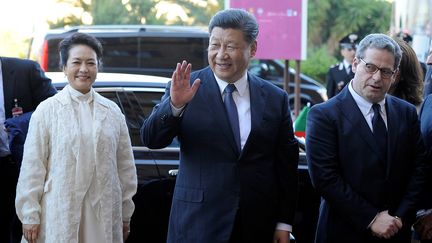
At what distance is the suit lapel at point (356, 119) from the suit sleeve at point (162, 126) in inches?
39.1

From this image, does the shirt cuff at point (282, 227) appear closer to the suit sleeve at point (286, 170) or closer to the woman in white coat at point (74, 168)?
the suit sleeve at point (286, 170)

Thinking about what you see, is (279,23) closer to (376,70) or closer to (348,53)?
(348,53)

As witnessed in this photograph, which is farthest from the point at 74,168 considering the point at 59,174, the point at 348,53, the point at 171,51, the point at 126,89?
the point at 171,51

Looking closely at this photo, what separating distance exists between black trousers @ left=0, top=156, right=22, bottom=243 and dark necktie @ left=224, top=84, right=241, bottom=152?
189cm

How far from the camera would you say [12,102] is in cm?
566

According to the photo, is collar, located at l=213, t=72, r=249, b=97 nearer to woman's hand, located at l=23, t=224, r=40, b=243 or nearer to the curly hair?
woman's hand, located at l=23, t=224, r=40, b=243

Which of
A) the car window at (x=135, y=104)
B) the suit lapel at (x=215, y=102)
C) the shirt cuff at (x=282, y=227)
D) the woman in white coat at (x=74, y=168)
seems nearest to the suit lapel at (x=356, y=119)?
the shirt cuff at (x=282, y=227)

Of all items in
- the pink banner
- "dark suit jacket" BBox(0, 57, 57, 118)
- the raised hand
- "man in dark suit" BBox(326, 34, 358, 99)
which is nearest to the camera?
the raised hand

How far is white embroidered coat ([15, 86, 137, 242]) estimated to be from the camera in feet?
15.1

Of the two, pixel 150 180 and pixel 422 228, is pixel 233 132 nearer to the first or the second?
pixel 422 228

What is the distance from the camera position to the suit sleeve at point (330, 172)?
4383mm

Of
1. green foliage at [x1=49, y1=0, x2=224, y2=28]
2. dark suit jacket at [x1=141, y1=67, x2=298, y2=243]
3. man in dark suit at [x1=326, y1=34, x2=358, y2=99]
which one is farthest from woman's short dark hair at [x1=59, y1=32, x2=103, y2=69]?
green foliage at [x1=49, y1=0, x2=224, y2=28]

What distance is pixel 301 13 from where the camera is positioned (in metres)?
10.5

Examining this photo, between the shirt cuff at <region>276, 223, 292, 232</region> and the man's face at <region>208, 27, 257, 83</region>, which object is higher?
the man's face at <region>208, 27, 257, 83</region>
